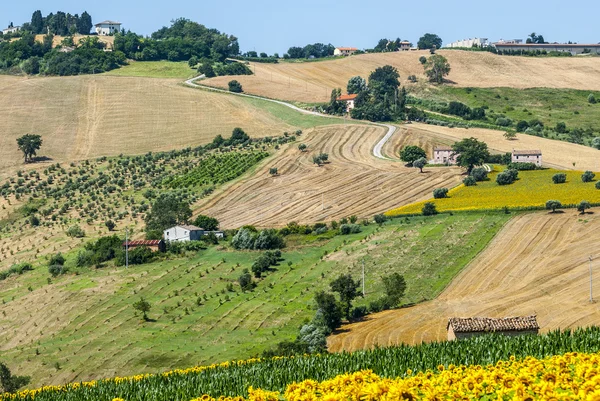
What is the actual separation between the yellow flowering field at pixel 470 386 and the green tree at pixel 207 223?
95190mm

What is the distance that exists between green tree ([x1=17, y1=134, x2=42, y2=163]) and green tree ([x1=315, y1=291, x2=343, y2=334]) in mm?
107738

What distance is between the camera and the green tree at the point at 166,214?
139375 millimetres

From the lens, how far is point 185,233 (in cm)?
13350

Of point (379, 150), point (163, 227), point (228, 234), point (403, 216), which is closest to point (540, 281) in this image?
point (403, 216)

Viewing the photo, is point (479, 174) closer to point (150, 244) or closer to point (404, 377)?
point (150, 244)

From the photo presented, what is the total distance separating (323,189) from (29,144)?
200ft

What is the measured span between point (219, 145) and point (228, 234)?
57.3 m

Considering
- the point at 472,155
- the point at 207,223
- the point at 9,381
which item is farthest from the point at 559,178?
the point at 9,381

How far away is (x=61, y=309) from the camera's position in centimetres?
10819

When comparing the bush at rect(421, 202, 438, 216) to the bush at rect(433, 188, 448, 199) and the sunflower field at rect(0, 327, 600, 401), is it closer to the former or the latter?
the bush at rect(433, 188, 448, 199)

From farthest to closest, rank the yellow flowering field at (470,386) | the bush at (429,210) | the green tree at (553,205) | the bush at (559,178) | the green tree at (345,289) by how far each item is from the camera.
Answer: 1. the bush at (559,178)
2. the bush at (429,210)
3. the green tree at (553,205)
4. the green tree at (345,289)
5. the yellow flowering field at (470,386)

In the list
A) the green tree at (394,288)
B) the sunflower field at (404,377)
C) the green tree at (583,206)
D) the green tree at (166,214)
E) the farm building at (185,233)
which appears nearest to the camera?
the sunflower field at (404,377)

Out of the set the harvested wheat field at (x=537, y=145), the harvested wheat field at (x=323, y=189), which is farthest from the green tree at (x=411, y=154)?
the harvested wheat field at (x=537, y=145)

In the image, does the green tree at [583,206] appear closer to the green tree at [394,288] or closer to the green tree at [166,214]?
the green tree at [394,288]
